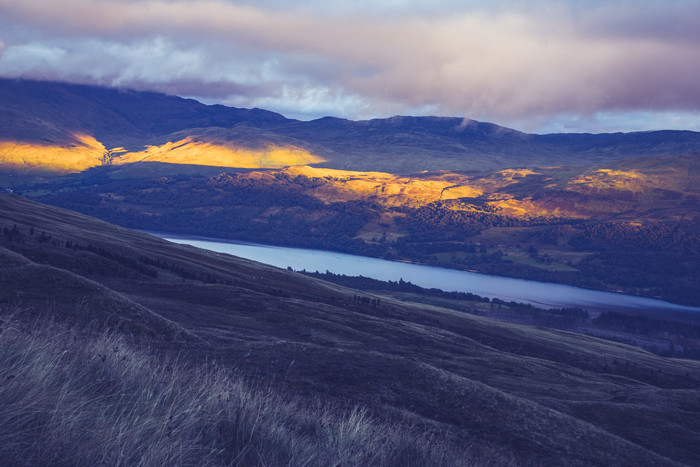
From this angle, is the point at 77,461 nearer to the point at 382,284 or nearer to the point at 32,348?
the point at 32,348

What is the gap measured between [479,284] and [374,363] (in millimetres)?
157697

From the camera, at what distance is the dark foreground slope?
56.0ft

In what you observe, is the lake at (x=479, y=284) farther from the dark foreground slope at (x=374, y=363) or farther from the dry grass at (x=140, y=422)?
the dry grass at (x=140, y=422)

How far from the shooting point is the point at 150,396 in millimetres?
7930

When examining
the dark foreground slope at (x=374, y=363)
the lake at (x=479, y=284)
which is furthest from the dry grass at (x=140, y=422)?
the lake at (x=479, y=284)

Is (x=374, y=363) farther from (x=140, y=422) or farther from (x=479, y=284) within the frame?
(x=479, y=284)

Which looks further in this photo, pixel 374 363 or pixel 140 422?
pixel 374 363

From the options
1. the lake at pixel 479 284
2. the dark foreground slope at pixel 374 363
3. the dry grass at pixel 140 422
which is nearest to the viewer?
the dry grass at pixel 140 422

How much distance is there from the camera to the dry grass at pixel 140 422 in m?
5.73

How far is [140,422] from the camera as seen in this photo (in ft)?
22.2

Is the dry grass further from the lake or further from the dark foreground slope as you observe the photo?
the lake

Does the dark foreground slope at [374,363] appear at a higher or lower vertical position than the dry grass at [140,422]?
lower

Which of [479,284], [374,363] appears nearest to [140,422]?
[374,363]

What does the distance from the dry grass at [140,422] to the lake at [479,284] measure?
14408 cm
